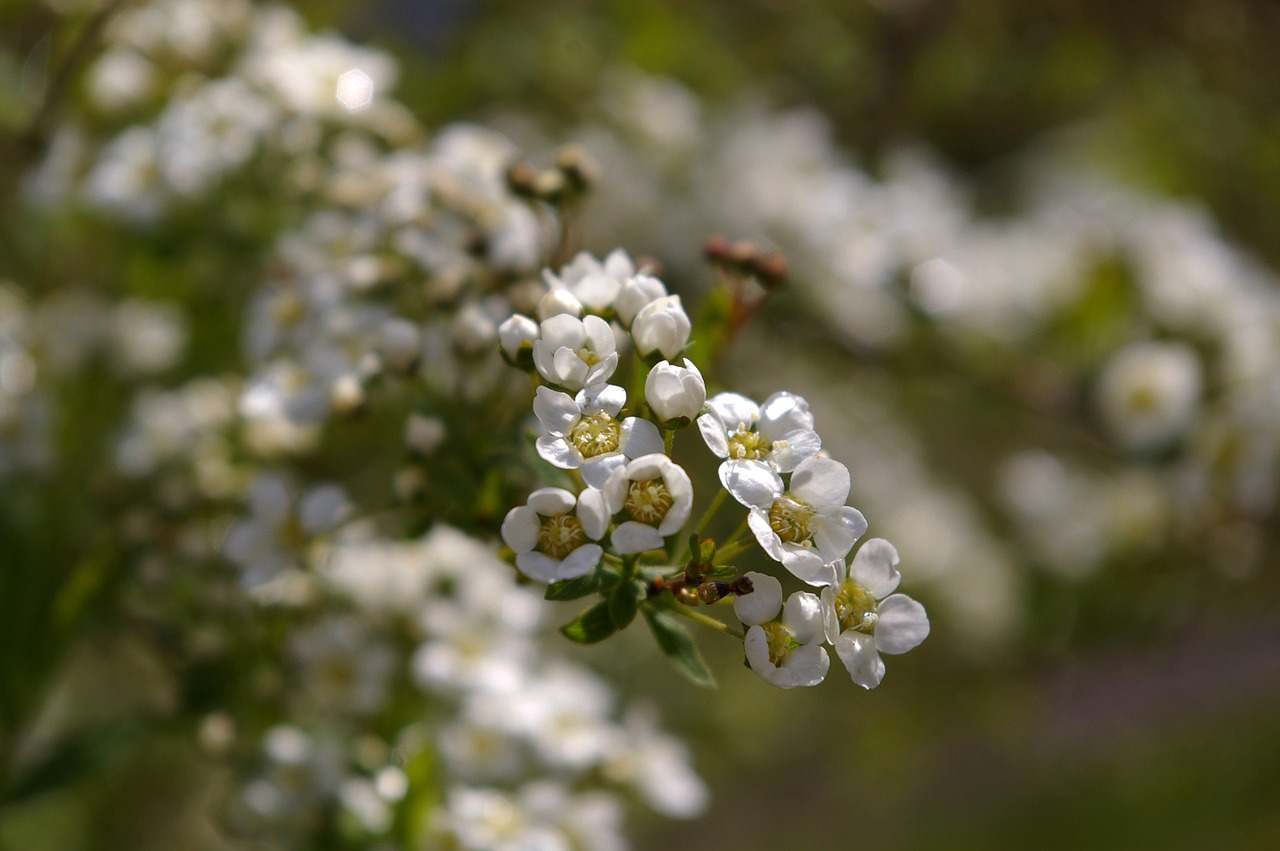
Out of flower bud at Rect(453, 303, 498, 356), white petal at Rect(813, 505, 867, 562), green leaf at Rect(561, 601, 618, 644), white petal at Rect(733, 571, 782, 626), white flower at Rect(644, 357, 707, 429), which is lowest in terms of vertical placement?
flower bud at Rect(453, 303, 498, 356)

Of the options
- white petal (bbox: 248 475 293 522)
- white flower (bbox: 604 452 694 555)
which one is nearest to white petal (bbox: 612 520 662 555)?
white flower (bbox: 604 452 694 555)

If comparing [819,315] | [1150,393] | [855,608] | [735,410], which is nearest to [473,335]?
[735,410]

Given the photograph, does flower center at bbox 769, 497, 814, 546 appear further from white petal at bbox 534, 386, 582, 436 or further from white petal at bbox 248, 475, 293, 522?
white petal at bbox 248, 475, 293, 522

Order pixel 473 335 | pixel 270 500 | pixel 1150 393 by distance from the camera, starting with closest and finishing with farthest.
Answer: pixel 473 335, pixel 270 500, pixel 1150 393

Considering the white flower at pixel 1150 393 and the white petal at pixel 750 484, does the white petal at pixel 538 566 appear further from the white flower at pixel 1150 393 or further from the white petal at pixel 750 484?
the white flower at pixel 1150 393

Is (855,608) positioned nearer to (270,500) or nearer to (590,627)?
(590,627)
